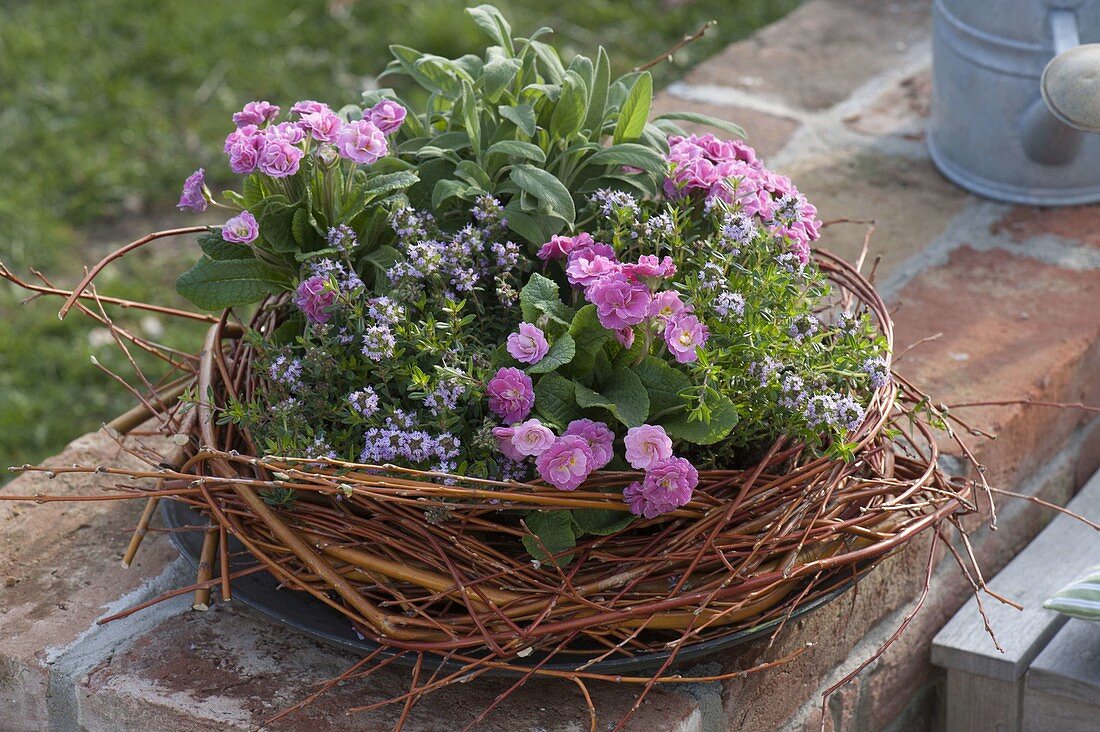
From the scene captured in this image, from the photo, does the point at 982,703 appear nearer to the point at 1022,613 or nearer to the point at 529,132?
the point at 1022,613

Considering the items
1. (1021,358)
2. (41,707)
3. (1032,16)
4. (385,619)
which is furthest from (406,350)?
(1032,16)

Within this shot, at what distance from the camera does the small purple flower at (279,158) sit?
1.19 m

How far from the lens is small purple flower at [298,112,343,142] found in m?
1.22

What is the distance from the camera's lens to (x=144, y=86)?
3.55 meters

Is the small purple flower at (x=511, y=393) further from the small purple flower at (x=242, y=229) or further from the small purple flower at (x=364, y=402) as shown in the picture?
the small purple flower at (x=242, y=229)

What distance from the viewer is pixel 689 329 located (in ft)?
A: 3.67

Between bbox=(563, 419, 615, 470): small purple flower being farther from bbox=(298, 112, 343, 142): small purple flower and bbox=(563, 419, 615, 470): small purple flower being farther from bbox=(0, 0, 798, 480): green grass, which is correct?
bbox=(0, 0, 798, 480): green grass

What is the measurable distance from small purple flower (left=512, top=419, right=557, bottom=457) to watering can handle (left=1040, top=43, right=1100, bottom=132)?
2.68ft

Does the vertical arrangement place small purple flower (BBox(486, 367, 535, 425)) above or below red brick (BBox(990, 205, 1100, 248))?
above

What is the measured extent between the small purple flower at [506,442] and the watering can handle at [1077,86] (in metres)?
0.83

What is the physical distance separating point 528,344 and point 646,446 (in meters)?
0.14

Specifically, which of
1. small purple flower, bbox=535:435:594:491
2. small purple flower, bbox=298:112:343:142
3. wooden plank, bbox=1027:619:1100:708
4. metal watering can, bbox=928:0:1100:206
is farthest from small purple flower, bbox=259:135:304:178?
metal watering can, bbox=928:0:1100:206

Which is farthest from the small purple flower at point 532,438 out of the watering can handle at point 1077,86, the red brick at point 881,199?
the red brick at point 881,199

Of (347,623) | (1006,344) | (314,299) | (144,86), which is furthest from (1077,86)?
(144,86)
